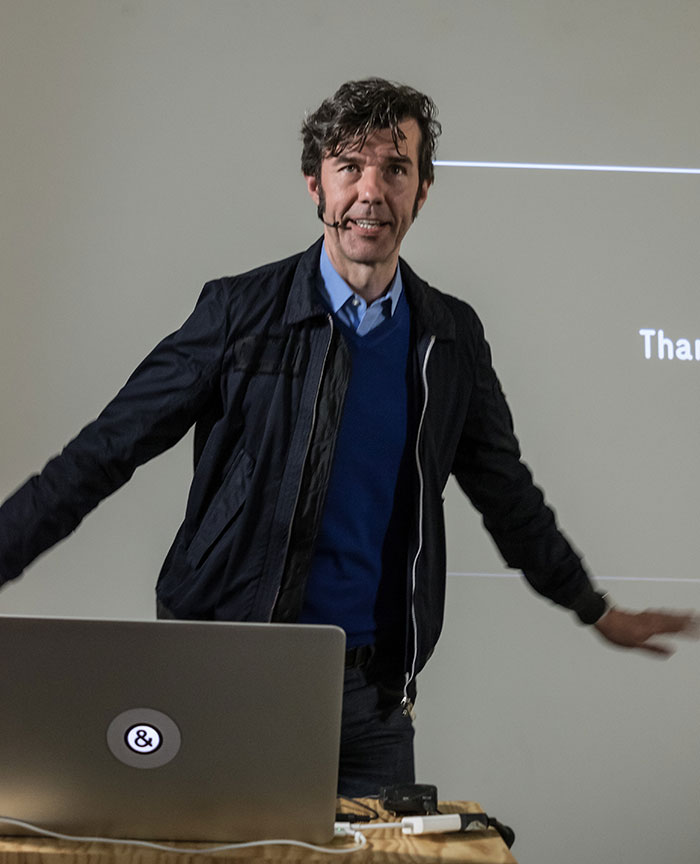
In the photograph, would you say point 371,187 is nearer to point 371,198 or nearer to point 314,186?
point 371,198

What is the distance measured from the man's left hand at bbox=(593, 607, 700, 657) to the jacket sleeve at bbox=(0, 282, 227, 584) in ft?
2.77

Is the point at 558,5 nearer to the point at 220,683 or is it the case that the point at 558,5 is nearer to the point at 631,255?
the point at 631,255

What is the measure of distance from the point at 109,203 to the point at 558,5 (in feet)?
4.42

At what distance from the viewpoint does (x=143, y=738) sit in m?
1.12

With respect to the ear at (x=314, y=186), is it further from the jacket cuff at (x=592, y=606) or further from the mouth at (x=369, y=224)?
the jacket cuff at (x=592, y=606)

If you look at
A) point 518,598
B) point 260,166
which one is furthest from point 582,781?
→ point 260,166

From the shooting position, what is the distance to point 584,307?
2811mm

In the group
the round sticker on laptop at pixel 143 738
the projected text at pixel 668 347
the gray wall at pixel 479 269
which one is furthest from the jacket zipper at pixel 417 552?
the projected text at pixel 668 347

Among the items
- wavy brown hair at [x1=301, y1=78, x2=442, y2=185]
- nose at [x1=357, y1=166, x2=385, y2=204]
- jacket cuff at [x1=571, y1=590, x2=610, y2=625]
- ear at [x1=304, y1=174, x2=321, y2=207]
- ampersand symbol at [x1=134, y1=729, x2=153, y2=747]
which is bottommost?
ampersand symbol at [x1=134, y1=729, x2=153, y2=747]

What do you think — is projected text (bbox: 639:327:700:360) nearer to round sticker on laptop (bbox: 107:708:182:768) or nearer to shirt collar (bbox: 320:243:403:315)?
shirt collar (bbox: 320:243:403:315)

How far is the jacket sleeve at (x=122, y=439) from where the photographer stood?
1616mm

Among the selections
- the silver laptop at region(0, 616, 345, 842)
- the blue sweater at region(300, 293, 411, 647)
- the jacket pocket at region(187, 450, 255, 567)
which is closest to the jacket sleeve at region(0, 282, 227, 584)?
the jacket pocket at region(187, 450, 255, 567)

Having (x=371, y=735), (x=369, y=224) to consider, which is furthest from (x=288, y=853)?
(x=369, y=224)

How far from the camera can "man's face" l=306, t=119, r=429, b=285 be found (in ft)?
6.34
